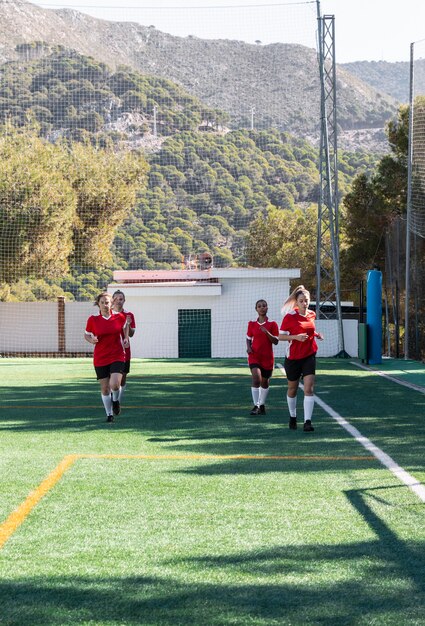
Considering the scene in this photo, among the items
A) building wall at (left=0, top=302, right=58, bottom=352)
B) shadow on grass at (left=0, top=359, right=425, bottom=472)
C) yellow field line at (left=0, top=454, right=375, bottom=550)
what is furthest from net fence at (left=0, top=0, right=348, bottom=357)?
yellow field line at (left=0, top=454, right=375, bottom=550)

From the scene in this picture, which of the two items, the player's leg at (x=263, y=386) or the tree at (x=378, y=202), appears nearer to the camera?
the player's leg at (x=263, y=386)

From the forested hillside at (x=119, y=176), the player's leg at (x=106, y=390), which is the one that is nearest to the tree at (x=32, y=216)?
the forested hillside at (x=119, y=176)

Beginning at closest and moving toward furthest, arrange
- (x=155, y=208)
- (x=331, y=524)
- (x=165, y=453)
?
(x=331, y=524) → (x=165, y=453) → (x=155, y=208)

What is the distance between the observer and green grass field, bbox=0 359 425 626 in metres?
4.77

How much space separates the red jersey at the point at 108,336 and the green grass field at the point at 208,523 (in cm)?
84

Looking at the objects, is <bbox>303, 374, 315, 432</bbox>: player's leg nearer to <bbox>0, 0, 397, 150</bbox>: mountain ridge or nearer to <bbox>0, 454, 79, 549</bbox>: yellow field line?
<bbox>0, 454, 79, 549</bbox>: yellow field line

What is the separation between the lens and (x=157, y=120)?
66.3 metres

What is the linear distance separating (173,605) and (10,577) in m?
0.97

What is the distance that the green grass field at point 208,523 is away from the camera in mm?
4770

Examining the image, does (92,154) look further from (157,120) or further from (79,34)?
(79,34)

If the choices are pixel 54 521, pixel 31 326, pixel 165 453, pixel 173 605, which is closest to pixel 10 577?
pixel 173 605

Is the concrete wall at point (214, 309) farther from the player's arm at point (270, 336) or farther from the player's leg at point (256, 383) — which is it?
the player's arm at point (270, 336)

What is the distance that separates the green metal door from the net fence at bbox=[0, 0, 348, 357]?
0.18ft

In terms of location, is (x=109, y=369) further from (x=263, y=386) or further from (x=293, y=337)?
(x=293, y=337)
